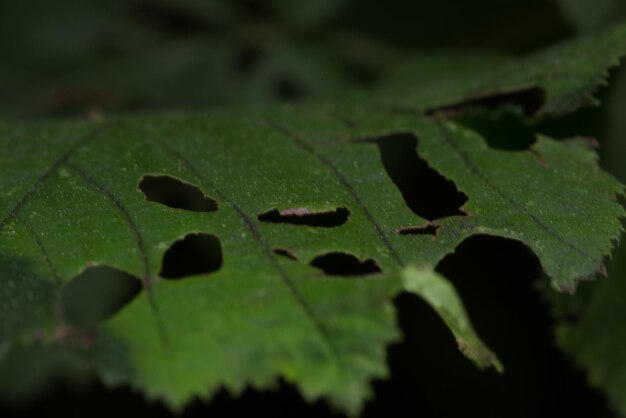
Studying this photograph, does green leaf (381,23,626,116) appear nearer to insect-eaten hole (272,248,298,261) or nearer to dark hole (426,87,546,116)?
dark hole (426,87,546,116)

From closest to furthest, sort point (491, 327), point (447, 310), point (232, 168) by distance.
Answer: point (447, 310), point (232, 168), point (491, 327)

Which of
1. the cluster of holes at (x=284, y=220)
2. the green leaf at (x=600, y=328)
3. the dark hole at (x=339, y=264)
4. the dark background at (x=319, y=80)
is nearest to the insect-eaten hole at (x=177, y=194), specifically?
the cluster of holes at (x=284, y=220)

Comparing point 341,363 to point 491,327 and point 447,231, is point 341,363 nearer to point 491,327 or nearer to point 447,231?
point 447,231

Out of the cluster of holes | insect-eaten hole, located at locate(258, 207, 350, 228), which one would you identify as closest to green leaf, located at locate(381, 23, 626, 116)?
the cluster of holes

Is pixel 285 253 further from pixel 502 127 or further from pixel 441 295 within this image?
pixel 502 127

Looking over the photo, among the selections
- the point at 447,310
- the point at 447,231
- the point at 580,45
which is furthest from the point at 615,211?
the point at 580,45
